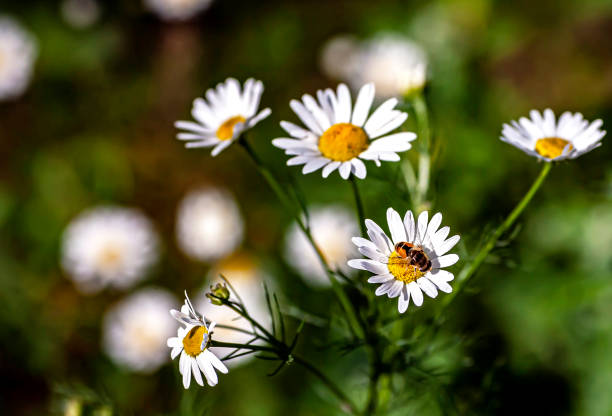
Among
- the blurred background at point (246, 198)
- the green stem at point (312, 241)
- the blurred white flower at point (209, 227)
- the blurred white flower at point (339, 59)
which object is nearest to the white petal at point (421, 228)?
the green stem at point (312, 241)

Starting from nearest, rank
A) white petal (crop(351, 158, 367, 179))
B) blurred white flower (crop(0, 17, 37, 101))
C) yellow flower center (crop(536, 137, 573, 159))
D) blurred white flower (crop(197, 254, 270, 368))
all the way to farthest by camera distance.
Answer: white petal (crop(351, 158, 367, 179)) < yellow flower center (crop(536, 137, 573, 159)) < blurred white flower (crop(197, 254, 270, 368)) < blurred white flower (crop(0, 17, 37, 101))

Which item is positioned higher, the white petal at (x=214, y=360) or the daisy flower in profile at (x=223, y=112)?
the daisy flower in profile at (x=223, y=112)

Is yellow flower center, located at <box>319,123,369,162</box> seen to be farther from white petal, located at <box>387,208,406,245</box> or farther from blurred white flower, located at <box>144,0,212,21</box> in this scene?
blurred white flower, located at <box>144,0,212,21</box>

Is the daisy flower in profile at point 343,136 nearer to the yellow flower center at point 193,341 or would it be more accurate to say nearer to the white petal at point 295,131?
the white petal at point 295,131

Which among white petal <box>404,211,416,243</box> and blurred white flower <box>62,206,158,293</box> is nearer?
white petal <box>404,211,416,243</box>

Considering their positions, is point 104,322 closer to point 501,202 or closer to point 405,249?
point 501,202

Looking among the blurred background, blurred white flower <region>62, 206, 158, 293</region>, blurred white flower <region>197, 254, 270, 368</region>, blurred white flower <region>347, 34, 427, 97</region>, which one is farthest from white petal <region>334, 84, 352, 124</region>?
blurred white flower <region>62, 206, 158, 293</region>

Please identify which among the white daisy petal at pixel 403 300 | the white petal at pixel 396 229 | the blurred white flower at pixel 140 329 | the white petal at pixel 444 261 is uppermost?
the white petal at pixel 396 229

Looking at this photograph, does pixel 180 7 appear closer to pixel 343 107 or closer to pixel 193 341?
pixel 343 107
